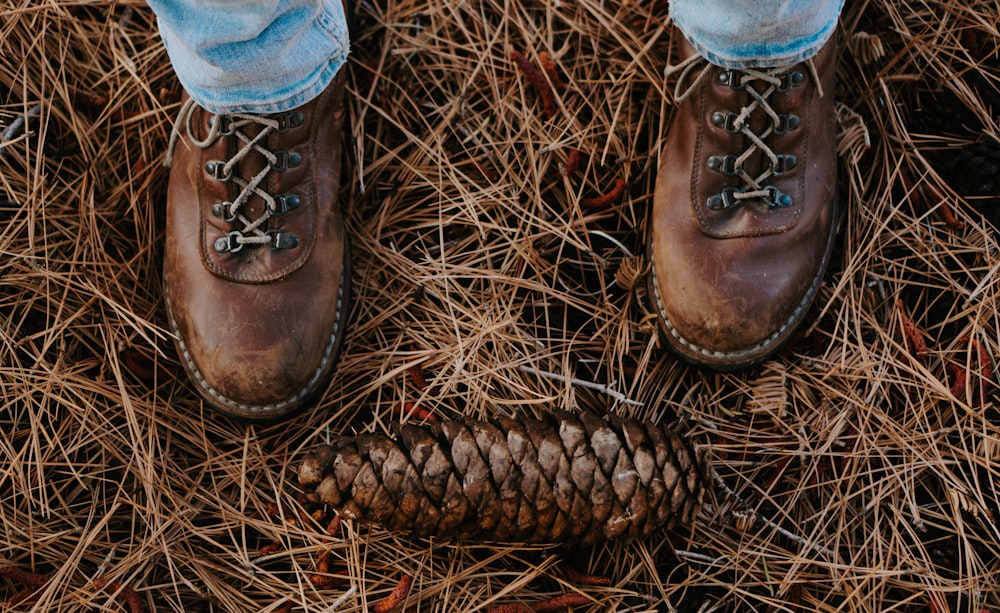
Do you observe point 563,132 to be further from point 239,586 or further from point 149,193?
point 239,586

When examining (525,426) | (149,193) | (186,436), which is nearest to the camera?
(525,426)

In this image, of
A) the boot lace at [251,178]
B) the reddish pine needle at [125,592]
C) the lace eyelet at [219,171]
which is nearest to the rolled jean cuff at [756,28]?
the boot lace at [251,178]

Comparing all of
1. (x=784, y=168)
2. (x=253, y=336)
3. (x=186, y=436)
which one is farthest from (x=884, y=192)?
(x=186, y=436)

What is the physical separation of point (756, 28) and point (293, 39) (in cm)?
73

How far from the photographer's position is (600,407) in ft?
4.90

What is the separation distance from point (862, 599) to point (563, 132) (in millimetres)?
1032

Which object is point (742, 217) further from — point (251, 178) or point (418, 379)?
point (251, 178)

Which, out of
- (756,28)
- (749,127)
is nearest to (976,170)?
(749,127)

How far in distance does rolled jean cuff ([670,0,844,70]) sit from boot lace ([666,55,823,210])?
0.27 ft

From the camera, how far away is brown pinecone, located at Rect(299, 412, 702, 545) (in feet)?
4.16

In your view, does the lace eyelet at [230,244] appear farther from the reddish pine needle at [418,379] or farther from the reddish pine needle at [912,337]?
the reddish pine needle at [912,337]

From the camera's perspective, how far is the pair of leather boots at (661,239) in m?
1.41

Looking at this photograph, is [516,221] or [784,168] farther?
[516,221]

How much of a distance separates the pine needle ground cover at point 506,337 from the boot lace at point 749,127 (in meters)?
0.17
